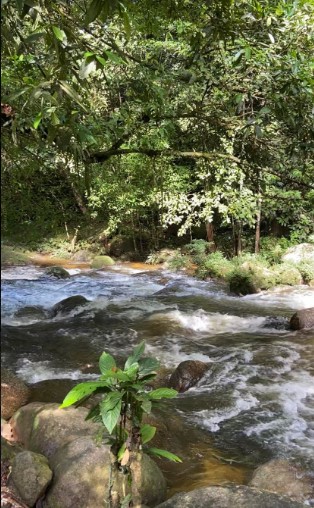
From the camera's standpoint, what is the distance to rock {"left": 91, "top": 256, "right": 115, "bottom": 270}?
600 inches

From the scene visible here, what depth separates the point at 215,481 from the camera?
12.3 ft

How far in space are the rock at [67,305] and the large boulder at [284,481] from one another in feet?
20.2

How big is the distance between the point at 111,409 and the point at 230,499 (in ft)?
5.07

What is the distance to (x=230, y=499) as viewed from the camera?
2.67 m

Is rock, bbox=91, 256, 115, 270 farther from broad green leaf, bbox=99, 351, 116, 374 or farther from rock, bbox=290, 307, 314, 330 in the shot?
broad green leaf, bbox=99, 351, 116, 374

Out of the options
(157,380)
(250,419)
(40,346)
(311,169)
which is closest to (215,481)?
(250,419)

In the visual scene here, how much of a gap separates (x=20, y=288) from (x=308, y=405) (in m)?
7.75

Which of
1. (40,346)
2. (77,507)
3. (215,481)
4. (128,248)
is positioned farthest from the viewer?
(128,248)

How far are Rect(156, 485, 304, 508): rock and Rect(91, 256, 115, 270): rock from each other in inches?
494

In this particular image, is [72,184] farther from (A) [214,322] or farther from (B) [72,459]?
(A) [214,322]

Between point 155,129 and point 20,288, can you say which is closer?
point 155,129

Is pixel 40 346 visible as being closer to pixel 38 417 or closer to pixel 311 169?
pixel 38 417

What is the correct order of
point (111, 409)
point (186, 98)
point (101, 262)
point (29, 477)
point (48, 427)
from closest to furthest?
point (111, 409) < point (29, 477) < point (48, 427) < point (186, 98) < point (101, 262)

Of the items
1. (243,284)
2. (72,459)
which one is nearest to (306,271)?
(243,284)
